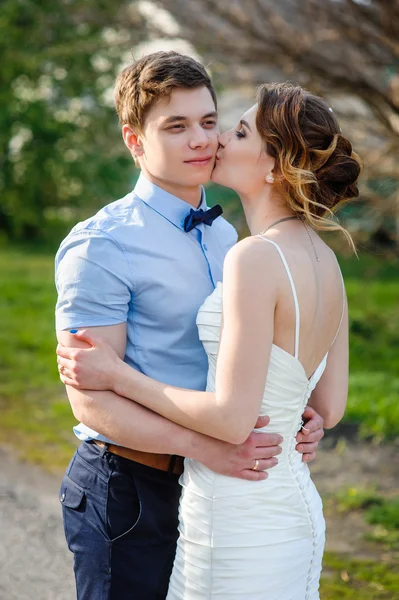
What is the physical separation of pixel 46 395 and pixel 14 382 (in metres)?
0.52

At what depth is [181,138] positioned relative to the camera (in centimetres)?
266

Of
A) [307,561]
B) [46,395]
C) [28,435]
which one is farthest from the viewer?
[46,395]

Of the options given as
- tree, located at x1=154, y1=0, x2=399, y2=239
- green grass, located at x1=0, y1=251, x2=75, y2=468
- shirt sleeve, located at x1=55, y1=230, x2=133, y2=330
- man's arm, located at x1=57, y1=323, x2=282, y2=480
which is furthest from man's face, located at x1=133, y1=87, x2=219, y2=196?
tree, located at x1=154, y1=0, x2=399, y2=239

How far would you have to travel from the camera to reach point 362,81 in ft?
22.4

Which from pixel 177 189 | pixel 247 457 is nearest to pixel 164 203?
pixel 177 189

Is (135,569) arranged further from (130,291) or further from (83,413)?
(130,291)

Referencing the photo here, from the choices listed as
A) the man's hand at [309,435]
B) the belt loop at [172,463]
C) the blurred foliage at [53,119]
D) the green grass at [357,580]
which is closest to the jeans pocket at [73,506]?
the belt loop at [172,463]

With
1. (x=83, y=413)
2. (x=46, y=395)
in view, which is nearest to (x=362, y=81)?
(x=46, y=395)

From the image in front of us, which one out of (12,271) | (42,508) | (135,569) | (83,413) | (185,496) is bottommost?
(12,271)

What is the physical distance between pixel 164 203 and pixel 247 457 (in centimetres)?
89

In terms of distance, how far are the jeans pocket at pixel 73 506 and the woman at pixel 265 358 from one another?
0.37 metres

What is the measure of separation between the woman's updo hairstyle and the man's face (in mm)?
213

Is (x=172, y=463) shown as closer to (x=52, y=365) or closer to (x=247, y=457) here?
(x=247, y=457)

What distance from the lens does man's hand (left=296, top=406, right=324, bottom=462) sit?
259cm
